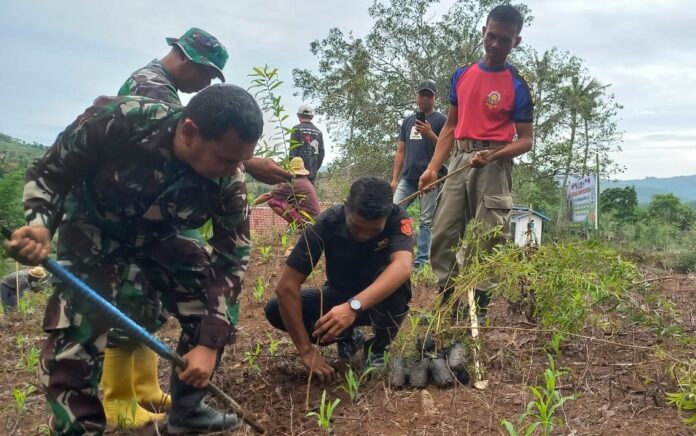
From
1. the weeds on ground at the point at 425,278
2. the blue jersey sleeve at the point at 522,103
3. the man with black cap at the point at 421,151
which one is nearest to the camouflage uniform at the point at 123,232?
the blue jersey sleeve at the point at 522,103

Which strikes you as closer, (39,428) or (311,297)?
(39,428)

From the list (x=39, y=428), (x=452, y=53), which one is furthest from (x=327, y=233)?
(x=452, y=53)

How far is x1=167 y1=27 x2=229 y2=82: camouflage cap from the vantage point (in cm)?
305

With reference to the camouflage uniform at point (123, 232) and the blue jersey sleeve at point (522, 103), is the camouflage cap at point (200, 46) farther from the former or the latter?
the blue jersey sleeve at point (522, 103)

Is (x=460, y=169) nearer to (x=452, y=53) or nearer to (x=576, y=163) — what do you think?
(x=452, y=53)

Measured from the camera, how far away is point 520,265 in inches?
107

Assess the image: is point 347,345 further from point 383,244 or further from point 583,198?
point 583,198

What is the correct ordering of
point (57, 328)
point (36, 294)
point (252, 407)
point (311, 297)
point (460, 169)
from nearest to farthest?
point (57, 328) < point (252, 407) < point (311, 297) < point (460, 169) < point (36, 294)

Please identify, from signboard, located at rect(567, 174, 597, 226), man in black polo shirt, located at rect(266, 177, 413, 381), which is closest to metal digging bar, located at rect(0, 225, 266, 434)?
man in black polo shirt, located at rect(266, 177, 413, 381)

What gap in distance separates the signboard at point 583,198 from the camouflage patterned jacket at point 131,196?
997 cm

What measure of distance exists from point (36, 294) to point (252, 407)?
5.45m

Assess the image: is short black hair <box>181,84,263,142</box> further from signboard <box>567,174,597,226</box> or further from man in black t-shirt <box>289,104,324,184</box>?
signboard <box>567,174,597,226</box>

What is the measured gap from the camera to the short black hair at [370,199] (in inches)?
102

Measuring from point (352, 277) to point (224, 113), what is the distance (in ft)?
4.85
